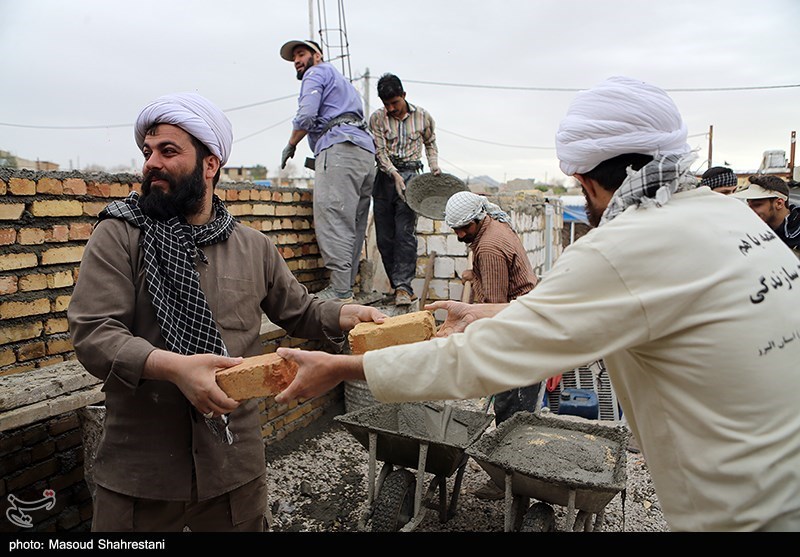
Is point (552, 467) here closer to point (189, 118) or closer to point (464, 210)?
point (464, 210)

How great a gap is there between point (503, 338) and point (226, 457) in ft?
4.15

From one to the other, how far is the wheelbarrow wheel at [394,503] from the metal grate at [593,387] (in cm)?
287

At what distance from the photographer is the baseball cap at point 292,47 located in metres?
5.41

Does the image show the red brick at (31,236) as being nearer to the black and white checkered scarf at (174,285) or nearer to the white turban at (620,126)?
the black and white checkered scarf at (174,285)

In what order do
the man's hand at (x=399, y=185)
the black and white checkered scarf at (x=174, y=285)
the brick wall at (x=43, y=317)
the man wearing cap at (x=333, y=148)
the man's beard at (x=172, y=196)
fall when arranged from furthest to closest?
the man's hand at (x=399, y=185) → the man wearing cap at (x=333, y=148) → the brick wall at (x=43, y=317) → the man's beard at (x=172, y=196) → the black and white checkered scarf at (x=174, y=285)

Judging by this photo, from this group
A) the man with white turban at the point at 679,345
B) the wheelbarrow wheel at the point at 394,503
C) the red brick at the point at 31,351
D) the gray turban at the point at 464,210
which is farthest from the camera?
the gray turban at the point at 464,210

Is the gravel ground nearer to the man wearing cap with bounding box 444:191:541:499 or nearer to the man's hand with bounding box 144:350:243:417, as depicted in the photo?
the man wearing cap with bounding box 444:191:541:499

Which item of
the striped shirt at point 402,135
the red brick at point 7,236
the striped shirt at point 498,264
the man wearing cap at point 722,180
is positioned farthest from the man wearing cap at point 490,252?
the red brick at point 7,236

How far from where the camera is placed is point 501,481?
12.0 feet

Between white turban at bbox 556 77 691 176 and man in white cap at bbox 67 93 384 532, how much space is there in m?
1.39

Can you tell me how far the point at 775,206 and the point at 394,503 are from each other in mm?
4518

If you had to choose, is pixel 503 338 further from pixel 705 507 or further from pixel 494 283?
pixel 494 283

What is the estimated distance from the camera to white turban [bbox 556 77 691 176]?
1.77 m

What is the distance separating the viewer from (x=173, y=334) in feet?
6.69
